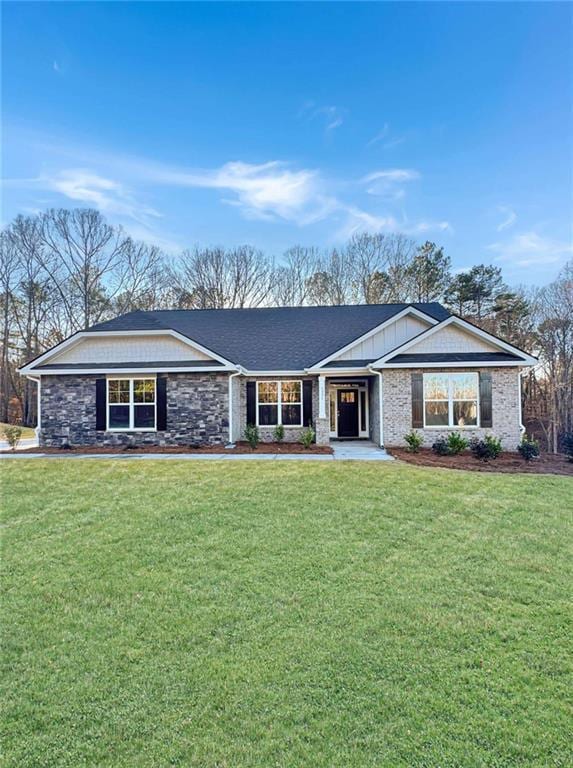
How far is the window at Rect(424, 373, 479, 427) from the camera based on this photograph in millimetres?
12406

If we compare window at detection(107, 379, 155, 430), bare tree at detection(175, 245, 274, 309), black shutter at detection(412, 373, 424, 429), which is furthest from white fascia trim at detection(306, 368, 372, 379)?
bare tree at detection(175, 245, 274, 309)

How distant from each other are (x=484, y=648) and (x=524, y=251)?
2225 cm

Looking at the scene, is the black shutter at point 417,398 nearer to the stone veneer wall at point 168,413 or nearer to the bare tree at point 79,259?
the stone veneer wall at point 168,413

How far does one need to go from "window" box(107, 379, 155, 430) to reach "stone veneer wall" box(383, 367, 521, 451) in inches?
319

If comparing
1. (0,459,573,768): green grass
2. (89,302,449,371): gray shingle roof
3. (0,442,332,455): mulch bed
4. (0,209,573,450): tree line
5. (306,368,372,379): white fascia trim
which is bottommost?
(0,459,573,768): green grass

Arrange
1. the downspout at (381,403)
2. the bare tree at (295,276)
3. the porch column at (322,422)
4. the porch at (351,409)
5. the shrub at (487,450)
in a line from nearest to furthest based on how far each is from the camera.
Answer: the shrub at (487,450)
the downspout at (381,403)
the porch column at (322,422)
the porch at (351,409)
the bare tree at (295,276)

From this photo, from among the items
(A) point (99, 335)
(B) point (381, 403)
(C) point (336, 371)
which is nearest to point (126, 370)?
(A) point (99, 335)

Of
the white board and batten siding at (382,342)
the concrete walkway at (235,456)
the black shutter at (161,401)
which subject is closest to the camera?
the concrete walkway at (235,456)

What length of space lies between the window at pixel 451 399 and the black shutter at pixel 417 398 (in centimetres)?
14

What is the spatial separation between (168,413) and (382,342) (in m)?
7.95

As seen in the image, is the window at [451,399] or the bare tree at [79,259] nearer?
the window at [451,399]

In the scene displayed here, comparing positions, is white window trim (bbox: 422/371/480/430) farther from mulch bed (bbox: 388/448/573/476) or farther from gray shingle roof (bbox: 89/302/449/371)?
gray shingle roof (bbox: 89/302/449/371)

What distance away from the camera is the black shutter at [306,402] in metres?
14.2

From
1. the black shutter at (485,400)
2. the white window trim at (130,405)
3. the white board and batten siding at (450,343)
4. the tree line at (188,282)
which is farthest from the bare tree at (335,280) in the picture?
the white window trim at (130,405)
